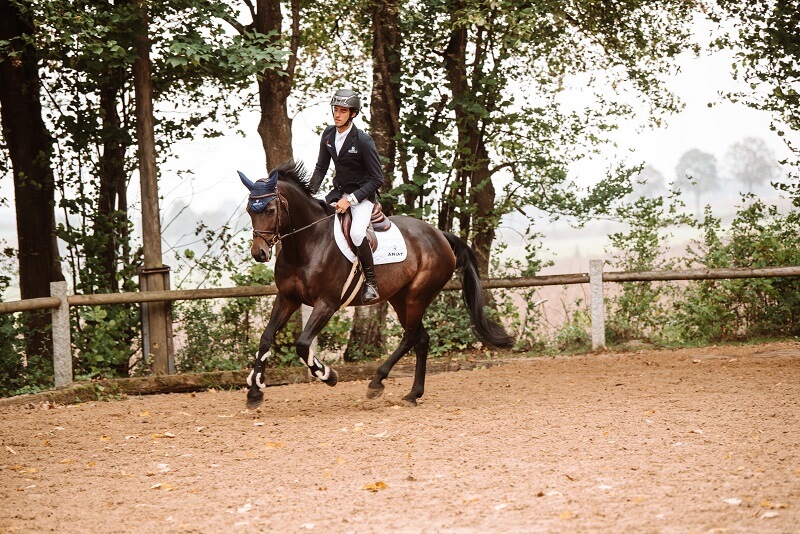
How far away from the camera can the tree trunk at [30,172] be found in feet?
37.3

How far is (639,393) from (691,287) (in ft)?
16.3

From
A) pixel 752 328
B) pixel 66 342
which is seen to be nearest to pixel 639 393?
pixel 752 328

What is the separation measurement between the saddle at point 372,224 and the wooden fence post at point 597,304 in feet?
13.6

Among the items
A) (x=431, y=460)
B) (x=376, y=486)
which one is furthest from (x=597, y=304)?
(x=376, y=486)

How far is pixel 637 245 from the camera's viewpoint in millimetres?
13648

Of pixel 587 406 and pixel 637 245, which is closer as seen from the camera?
pixel 587 406

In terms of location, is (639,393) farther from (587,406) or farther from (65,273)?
(65,273)

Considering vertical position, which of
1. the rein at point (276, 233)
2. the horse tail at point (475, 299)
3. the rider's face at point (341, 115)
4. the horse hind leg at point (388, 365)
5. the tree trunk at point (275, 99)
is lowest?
the horse hind leg at point (388, 365)

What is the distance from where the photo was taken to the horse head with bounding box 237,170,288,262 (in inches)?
304

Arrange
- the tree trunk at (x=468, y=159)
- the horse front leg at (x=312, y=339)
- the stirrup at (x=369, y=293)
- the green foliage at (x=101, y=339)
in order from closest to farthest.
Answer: the horse front leg at (x=312, y=339) → the stirrup at (x=369, y=293) → the green foliage at (x=101, y=339) → the tree trunk at (x=468, y=159)

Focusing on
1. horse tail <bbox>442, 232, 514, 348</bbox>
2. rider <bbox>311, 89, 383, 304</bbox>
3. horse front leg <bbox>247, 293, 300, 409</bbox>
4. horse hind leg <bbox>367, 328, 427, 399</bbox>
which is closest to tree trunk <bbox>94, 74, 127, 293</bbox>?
horse front leg <bbox>247, 293, 300, 409</bbox>

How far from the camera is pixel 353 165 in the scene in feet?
27.8

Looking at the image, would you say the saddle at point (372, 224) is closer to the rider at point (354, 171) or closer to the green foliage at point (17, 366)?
the rider at point (354, 171)

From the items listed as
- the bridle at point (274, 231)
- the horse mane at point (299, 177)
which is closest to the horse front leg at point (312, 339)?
the bridle at point (274, 231)
